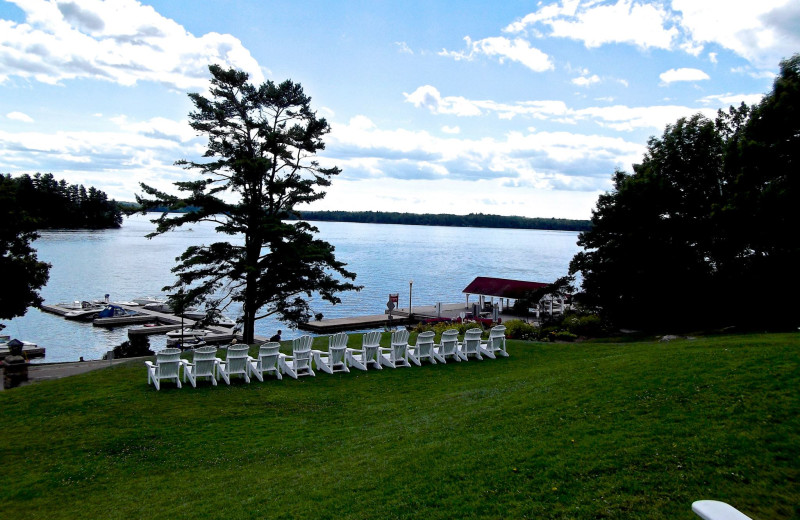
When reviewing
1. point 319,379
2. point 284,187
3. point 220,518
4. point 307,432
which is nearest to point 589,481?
point 220,518

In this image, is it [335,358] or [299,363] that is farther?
[335,358]

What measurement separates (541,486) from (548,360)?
1139 centimetres

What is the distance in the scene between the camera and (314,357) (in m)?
16.2

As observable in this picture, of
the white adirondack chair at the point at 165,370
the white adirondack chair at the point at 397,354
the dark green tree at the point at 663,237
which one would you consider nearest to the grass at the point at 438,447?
the white adirondack chair at the point at 165,370

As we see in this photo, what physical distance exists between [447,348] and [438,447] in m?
9.49

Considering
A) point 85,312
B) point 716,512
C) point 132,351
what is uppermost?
point 716,512

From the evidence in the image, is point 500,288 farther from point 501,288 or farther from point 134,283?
point 134,283

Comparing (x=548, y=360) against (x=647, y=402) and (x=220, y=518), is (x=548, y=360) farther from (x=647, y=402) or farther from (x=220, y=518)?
(x=220, y=518)

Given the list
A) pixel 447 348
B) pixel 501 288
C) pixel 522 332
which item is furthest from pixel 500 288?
pixel 447 348

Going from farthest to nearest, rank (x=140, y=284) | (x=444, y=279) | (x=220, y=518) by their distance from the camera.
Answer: (x=444, y=279), (x=140, y=284), (x=220, y=518)

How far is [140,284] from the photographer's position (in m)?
87.8

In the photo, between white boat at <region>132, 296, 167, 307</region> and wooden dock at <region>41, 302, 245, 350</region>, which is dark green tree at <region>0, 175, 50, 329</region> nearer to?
wooden dock at <region>41, 302, 245, 350</region>

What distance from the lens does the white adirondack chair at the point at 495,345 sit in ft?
59.2

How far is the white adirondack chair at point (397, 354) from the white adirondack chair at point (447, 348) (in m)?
1.14
